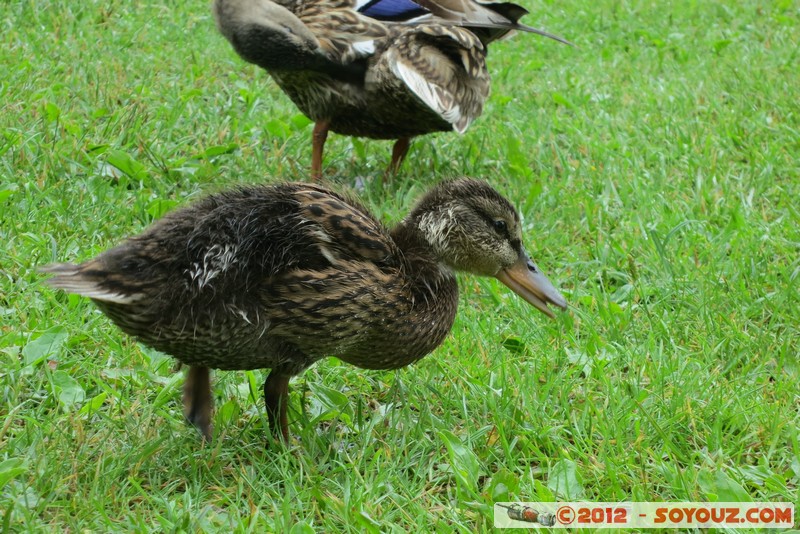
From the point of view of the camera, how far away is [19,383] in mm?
3664

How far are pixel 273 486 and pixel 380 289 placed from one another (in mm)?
750

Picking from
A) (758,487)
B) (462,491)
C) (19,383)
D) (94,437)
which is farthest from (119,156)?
(758,487)

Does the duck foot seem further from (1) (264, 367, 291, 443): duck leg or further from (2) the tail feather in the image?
(2) the tail feather

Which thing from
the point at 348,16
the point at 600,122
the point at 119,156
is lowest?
the point at 600,122

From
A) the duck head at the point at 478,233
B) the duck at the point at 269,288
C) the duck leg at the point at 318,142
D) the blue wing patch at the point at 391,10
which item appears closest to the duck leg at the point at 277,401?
the duck at the point at 269,288

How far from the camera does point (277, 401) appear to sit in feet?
11.4

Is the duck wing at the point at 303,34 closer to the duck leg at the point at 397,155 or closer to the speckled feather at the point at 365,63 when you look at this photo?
the speckled feather at the point at 365,63

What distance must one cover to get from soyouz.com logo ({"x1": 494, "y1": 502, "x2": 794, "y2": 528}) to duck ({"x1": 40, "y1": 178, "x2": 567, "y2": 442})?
76 cm

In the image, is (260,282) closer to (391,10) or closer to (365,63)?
(365,63)

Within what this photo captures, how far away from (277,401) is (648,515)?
4.29 feet

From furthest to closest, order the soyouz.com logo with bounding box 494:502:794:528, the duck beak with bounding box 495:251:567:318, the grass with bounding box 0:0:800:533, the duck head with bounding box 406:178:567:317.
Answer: the duck beak with bounding box 495:251:567:318
the duck head with bounding box 406:178:567:317
the grass with bounding box 0:0:800:533
the soyouz.com logo with bounding box 494:502:794:528

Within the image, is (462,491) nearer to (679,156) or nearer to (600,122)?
(679,156)

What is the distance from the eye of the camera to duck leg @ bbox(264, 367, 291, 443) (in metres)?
3.46

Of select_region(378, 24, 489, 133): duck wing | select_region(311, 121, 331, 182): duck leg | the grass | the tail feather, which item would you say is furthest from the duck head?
select_region(311, 121, 331, 182): duck leg
